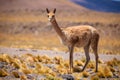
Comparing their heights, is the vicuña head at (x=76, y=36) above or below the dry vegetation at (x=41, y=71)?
above

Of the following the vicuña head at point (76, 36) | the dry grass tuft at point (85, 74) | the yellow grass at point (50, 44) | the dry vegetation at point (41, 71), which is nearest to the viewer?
the dry vegetation at point (41, 71)

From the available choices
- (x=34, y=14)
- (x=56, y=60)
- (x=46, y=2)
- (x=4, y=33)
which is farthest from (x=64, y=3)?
(x=56, y=60)

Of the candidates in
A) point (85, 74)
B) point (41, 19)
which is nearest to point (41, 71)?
point (85, 74)

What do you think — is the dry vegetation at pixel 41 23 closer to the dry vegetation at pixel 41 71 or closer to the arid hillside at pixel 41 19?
the arid hillside at pixel 41 19

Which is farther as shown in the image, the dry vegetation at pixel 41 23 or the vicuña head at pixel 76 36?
the dry vegetation at pixel 41 23

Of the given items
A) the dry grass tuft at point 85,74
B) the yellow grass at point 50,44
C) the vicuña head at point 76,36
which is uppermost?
the vicuña head at point 76,36

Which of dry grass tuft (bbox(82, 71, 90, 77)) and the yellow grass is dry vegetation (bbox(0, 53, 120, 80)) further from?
the yellow grass

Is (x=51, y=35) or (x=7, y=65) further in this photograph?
(x=51, y=35)

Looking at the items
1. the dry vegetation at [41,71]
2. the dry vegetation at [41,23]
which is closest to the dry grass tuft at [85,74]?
the dry vegetation at [41,71]

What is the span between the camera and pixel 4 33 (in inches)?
1329

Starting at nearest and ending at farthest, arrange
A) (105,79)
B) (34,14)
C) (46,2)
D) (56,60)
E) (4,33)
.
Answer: (105,79), (56,60), (4,33), (34,14), (46,2)

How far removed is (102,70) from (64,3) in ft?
130

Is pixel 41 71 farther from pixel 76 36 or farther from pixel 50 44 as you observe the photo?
pixel 50 44

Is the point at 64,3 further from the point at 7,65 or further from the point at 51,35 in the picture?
the point at 7,65
